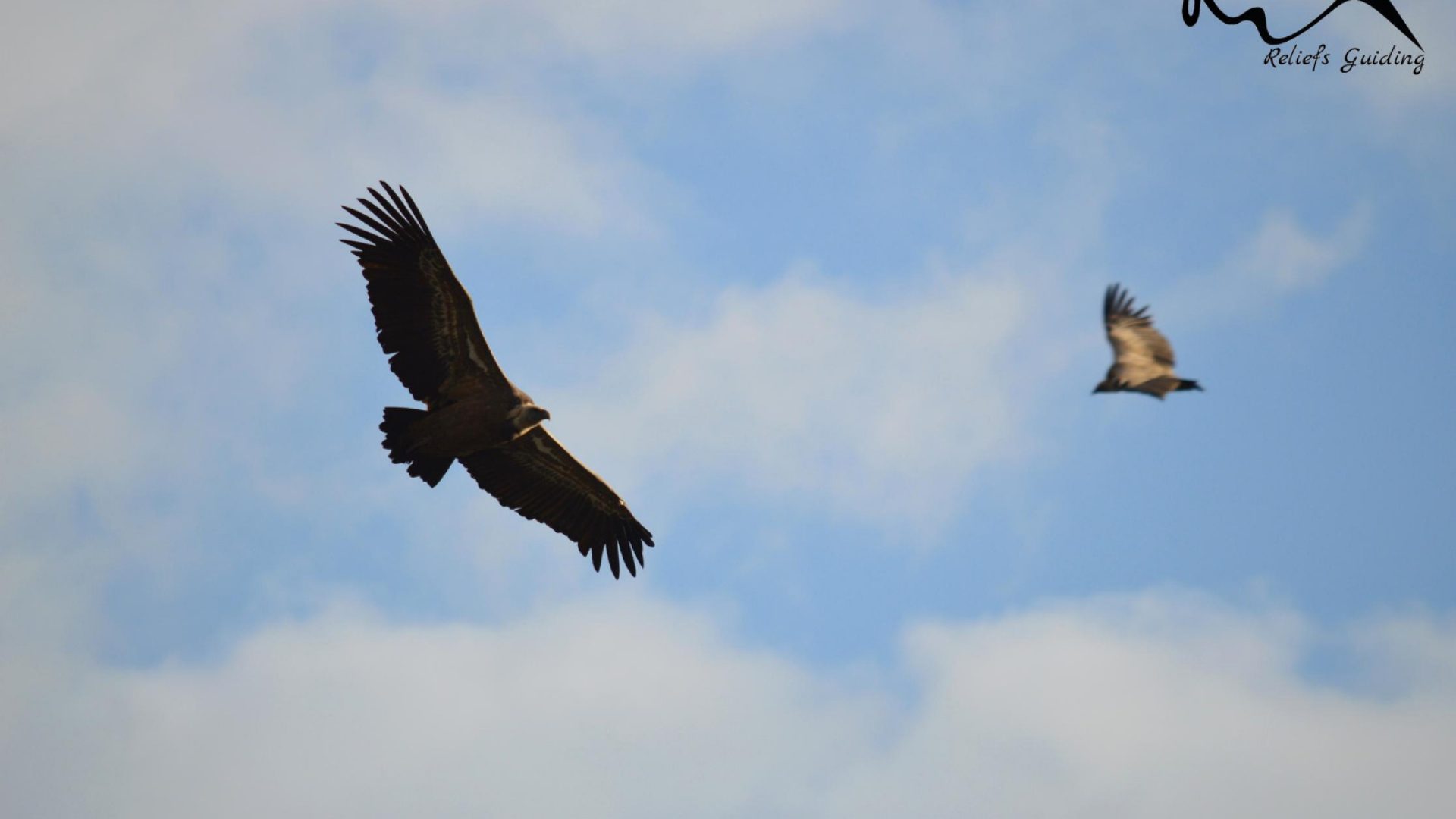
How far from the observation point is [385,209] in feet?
80.0

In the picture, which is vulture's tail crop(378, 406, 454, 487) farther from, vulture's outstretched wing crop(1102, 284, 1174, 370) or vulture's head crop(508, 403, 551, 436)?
vulture's outstretched wing crop(1102, 284, 1174, 370)

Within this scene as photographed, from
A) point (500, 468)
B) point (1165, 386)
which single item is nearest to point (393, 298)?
point (500, 468)

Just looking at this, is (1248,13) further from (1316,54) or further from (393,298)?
(393,298)

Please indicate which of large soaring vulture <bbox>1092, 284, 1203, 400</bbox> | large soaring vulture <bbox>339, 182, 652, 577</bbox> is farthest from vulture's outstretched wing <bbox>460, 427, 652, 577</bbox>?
large soaring vulture <bbox>1092, 284, 1203, 400</bbox>

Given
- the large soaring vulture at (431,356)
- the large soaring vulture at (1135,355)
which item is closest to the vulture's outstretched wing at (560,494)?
the large soaring vulture at (431,356)

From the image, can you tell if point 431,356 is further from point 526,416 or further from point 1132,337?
point 1132,337

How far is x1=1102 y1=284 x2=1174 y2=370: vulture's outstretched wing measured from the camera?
27734mm

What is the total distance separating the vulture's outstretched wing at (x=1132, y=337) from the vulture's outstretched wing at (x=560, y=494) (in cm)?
806

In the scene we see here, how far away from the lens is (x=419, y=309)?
80.6ft

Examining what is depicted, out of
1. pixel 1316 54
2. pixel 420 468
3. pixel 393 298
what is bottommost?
pixel 420 468

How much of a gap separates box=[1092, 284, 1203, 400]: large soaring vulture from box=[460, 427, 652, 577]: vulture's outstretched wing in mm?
7592

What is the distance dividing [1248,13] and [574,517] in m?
13.5

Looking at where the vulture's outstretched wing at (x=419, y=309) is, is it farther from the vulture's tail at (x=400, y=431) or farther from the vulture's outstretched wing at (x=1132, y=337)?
the vulture's outstretched wing at (x=1132, y=337)

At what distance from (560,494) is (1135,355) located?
30.5 feet
